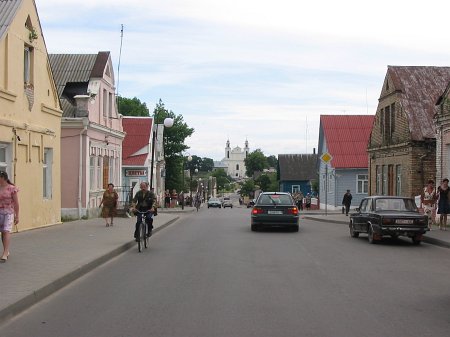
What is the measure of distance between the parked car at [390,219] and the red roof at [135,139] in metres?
33.6

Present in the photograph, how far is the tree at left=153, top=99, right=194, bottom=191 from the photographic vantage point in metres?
67.1

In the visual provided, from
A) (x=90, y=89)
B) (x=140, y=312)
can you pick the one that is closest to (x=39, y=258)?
(x=140, y=312)

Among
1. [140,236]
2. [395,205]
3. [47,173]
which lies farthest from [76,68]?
Answer: [395,205]

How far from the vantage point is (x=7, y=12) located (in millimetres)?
18234

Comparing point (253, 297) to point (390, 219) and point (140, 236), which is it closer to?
point (140, 236)

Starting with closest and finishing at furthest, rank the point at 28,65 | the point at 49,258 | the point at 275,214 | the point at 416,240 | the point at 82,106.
→ the point at 49,258 → the point at 416,240 → the point at 28,65 → the point at 275,214 → the point at 82,106

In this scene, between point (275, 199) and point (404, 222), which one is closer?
point (404, 222)

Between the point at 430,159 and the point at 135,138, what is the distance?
95.7 ft

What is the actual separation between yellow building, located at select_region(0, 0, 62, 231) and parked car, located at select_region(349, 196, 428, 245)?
10.3 metres

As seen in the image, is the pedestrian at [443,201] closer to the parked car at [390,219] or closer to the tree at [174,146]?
the parked car at [390,219]

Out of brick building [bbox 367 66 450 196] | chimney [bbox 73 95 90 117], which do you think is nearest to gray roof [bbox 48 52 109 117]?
chimney [bbox 73 95 90 117]

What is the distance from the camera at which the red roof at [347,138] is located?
159ft

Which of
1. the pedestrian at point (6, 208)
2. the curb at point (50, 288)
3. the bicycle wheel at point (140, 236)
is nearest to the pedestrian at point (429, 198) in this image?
the bicycle wheel at point (140, 236)

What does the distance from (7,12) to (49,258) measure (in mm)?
9210
